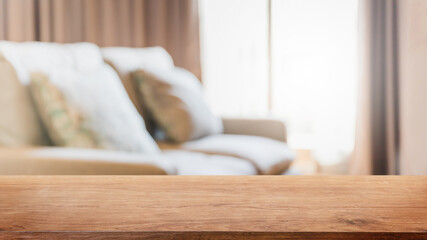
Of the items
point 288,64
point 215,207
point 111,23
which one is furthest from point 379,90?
point 215,207

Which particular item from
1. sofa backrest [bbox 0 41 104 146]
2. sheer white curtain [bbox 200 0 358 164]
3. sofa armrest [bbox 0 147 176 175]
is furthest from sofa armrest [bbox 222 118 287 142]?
sheer white curtain [bbox 200 0 358 164]

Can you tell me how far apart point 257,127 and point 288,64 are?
1660mm

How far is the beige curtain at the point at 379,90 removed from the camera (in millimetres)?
3146

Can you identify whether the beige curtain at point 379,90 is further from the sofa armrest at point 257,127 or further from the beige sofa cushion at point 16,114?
the beige sofa cushion at point 16,114

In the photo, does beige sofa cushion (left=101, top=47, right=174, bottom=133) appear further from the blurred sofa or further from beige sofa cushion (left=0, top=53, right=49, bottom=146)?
beige sofa cushion (left=0, top=53, right=49, bottom=146)

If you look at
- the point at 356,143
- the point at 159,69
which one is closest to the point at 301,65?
the point at 356,143

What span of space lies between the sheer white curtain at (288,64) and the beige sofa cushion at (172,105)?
1849mm

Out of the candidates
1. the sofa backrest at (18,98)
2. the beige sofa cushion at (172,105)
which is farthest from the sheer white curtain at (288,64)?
the sofa backrest at (18,98)

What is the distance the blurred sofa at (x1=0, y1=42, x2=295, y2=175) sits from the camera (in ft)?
3.79

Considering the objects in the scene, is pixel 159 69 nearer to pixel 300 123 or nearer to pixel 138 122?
pixel 138 122

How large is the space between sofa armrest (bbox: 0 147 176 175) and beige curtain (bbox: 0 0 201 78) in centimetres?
257

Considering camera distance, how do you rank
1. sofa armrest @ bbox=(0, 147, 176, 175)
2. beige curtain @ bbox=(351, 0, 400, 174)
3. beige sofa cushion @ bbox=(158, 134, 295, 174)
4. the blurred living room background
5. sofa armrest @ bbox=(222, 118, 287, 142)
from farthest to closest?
1. the blurred living room background
2. beige curtain @ bbox=(351, 0, 400, 174)
3. sofa armrest @ bbox=(222, 118, 287, 142)
4. beige sofa cushion @ bbox=(158, 134, 295, 174)
5. sofa armrest @ bbox=(0, 147, 176, 175)

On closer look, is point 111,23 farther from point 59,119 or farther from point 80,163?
point 80,163

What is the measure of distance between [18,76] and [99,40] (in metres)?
2.50
